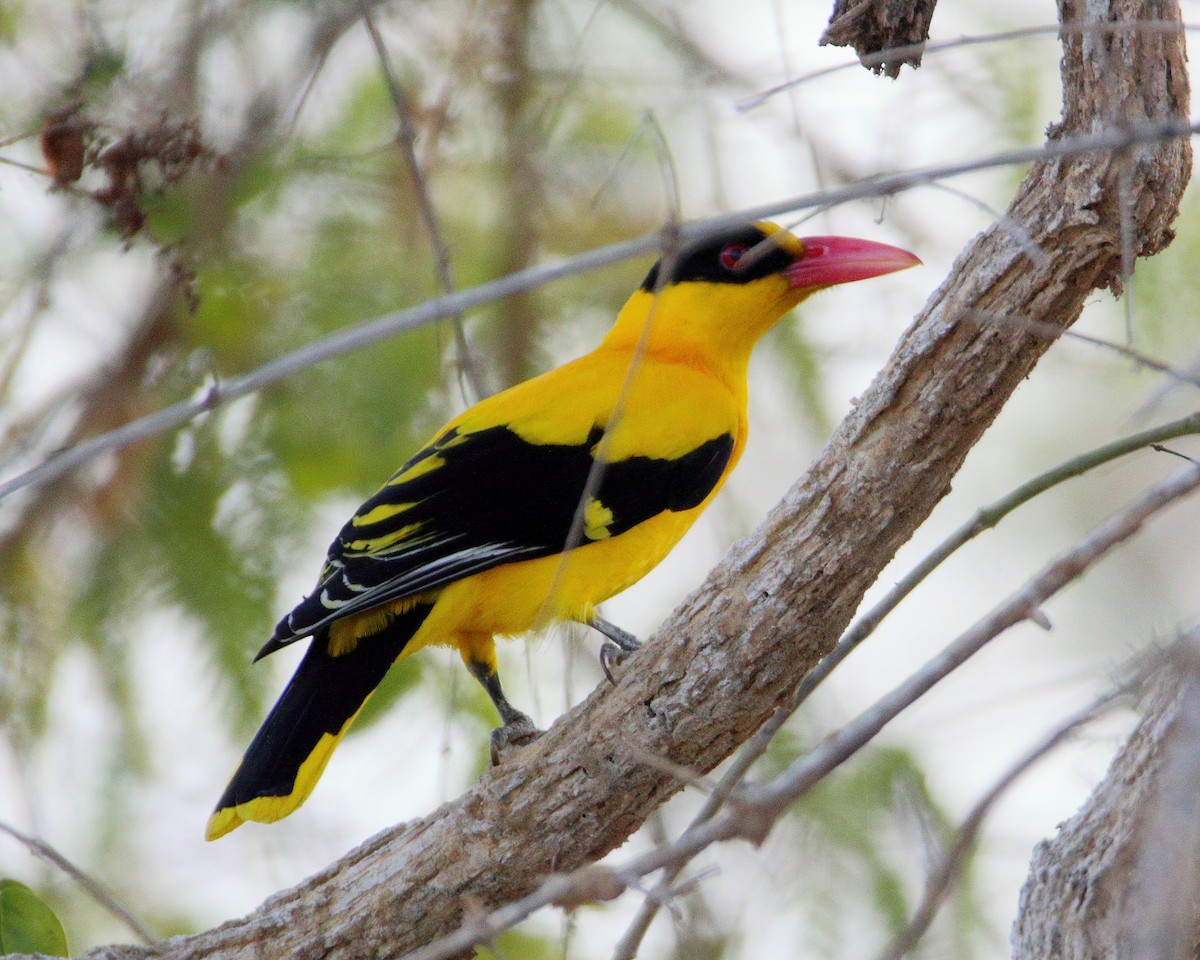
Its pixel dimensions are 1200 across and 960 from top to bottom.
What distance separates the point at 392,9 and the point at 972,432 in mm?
2409

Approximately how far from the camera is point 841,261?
3.99 metres

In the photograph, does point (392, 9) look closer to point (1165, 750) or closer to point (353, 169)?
point (353, 169)

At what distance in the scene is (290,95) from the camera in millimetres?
3986

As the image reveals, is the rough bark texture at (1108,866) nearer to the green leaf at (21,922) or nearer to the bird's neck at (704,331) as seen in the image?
the green leaf at (21,922)

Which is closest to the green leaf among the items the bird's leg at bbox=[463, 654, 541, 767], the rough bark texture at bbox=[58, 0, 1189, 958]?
the rough bark texture at bbox=[58, 0, 1189, 958]

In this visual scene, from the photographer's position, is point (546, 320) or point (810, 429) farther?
point (546, 320)

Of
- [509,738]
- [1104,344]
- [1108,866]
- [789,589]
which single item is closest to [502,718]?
[509,738]

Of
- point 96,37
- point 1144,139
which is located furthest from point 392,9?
point 1144,139

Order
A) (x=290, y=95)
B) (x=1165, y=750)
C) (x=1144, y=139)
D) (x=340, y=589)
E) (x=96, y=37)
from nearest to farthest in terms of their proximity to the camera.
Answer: (x=1144, y=139) → (x=1165, y=750) → (x=340, y=589) → (x=96, y=37) → (x=290, y=95)

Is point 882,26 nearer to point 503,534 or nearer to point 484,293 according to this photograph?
point 484,293

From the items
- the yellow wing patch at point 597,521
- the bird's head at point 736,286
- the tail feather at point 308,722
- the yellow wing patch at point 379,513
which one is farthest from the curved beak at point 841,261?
the tail feather at point 308,722

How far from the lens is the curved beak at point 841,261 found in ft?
12.7

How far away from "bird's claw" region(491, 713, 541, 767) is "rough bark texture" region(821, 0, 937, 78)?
1.68 meters

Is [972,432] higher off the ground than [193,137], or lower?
lower
